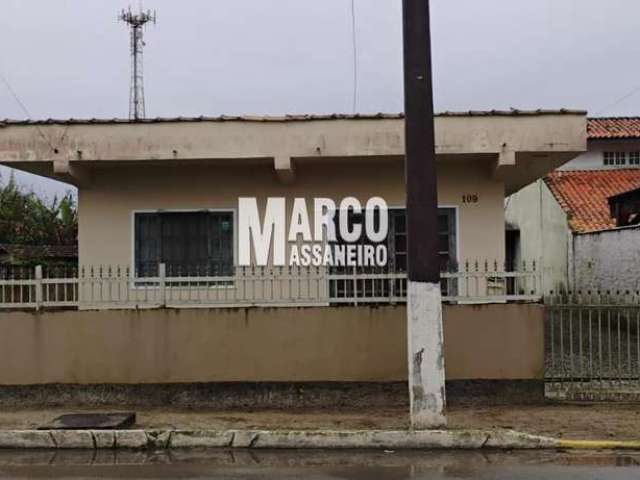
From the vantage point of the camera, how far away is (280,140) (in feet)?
32.5

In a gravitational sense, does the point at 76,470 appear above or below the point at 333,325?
below

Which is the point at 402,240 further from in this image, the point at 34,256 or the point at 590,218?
the point at 34,256

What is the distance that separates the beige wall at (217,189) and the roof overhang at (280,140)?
621 mm

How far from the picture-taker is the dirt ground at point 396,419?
772cm

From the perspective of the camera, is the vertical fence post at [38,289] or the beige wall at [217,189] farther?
the beige wall at [217,189]

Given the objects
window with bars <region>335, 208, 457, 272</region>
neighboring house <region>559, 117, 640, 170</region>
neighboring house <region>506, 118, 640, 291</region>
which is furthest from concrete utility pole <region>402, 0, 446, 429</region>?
neighboring house <region>559, 117, 640, 170</region>

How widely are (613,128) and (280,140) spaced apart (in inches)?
707

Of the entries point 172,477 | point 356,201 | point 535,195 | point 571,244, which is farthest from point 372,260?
point 535,195

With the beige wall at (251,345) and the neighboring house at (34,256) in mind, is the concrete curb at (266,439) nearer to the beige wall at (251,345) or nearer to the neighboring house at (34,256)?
the beige wall at (251,345)

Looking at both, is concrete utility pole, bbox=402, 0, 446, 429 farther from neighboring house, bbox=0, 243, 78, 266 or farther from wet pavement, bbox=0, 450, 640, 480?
neighboring house, bbox=0, 243, 78, 266

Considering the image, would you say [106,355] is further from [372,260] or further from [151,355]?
[372,260]

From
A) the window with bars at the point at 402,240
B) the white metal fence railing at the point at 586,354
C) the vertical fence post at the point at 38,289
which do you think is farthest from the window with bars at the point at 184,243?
the white metal fence railing at the point at 586,354

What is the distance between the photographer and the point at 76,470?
21.3ft

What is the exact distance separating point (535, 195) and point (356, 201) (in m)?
13.7
